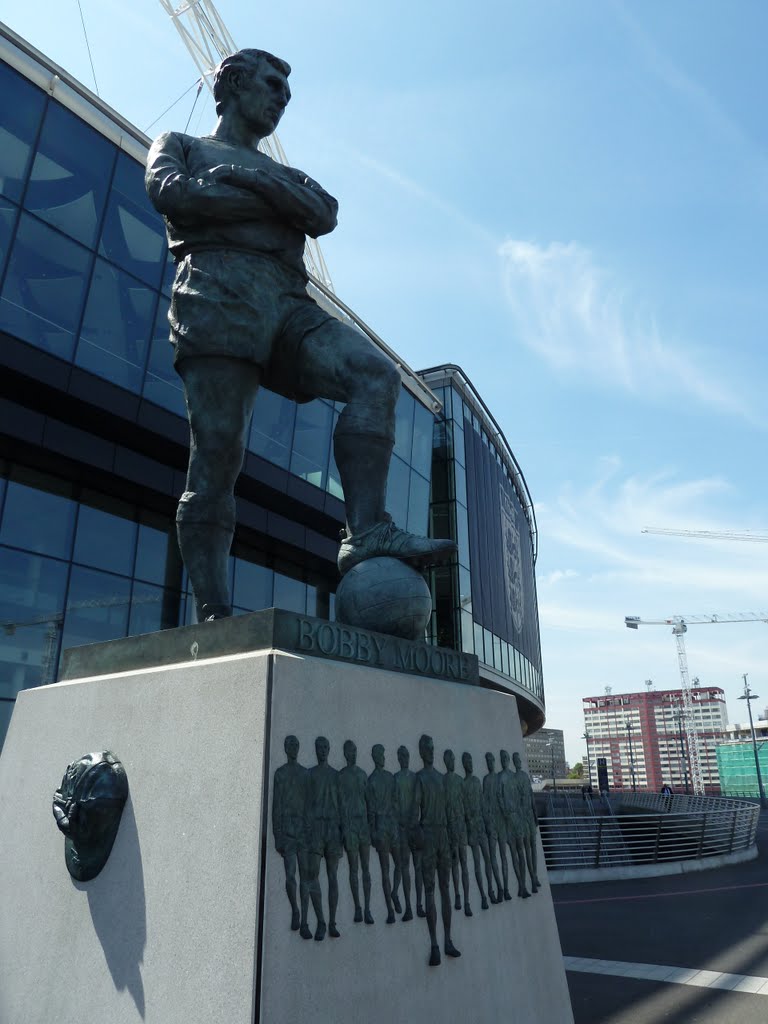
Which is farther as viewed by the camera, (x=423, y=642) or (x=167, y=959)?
(x=423, y=642)

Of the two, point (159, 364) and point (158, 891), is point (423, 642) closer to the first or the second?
point (158, 891)

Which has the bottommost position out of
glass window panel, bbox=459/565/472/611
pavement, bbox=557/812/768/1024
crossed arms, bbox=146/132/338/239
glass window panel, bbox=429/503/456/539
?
pavement, bbox=557/812/768/1024

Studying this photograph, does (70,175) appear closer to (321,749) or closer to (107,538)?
(107,538)

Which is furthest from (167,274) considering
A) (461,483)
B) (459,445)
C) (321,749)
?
(321,749)

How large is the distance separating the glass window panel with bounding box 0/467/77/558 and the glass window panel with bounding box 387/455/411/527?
29.6 ft

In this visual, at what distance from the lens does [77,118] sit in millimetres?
14305

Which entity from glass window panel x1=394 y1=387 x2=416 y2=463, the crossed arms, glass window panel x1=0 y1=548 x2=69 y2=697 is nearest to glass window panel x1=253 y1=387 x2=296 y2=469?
glass window panel x1=394 y1=387 x2=416 y2=463

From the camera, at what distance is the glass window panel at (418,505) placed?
74.0 feet

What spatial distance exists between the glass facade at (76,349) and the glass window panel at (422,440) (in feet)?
22.3

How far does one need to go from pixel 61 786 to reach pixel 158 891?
666 mm

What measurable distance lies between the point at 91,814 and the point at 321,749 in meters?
0.89

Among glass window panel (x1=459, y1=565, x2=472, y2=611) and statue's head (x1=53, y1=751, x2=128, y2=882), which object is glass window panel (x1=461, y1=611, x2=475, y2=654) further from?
statue's head (x1=53, y1=751, x2=128, y2=882)

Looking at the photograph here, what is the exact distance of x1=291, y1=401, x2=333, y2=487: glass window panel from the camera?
18.6 metres

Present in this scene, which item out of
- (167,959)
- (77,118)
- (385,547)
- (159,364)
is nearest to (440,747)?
(385,547)
